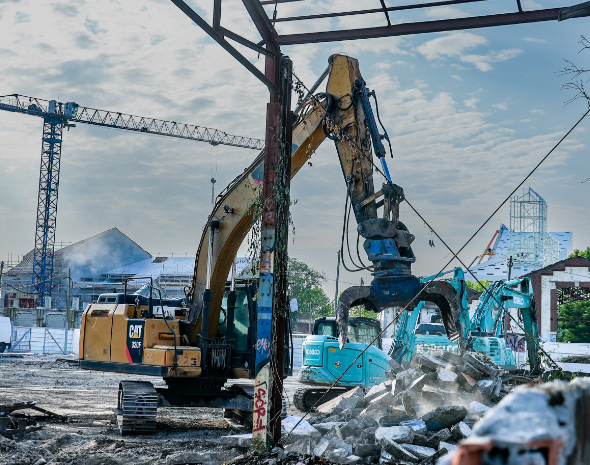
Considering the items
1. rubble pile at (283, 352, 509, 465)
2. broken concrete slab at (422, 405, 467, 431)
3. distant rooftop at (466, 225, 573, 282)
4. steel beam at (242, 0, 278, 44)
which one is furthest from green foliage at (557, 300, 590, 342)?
steel beam at (242, 0, 278, 44)

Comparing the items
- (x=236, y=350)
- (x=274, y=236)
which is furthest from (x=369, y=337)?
(x=274, y=236)

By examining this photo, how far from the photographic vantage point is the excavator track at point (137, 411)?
42.0ft

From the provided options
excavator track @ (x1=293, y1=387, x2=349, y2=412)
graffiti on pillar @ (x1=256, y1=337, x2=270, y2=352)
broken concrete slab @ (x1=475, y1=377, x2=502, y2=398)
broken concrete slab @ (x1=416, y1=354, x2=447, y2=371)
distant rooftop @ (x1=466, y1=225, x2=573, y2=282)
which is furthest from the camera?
distant rooftop @ (x1=466, y1=225, x2=573, y2=282)

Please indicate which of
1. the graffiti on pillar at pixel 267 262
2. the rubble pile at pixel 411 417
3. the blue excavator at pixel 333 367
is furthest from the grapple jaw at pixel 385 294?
the blue excavator at pixel 333 367

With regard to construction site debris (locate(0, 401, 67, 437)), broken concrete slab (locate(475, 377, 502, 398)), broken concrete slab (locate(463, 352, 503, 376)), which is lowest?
construction site debris (locate(0, 401, 67, 437))

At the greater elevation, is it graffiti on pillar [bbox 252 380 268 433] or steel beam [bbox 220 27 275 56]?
steel beam [bbox 220 27 275 56]

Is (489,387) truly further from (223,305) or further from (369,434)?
(223,305)

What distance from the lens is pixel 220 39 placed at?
8609 millimetres

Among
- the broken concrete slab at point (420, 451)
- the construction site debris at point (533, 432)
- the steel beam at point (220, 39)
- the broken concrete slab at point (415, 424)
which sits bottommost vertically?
the broken concrete slab at point (420, 451)

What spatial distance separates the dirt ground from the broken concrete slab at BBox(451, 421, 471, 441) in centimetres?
315

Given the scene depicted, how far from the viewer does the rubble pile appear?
910cm

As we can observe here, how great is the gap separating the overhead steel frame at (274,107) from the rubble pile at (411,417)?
0.70 metres

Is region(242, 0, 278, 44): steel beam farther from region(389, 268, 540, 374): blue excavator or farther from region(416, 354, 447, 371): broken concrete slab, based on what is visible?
region(389, 268, 540, 374): blue excavator

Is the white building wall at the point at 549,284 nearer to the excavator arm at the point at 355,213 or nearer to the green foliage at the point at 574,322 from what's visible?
the green foliage at the point at 574,322
